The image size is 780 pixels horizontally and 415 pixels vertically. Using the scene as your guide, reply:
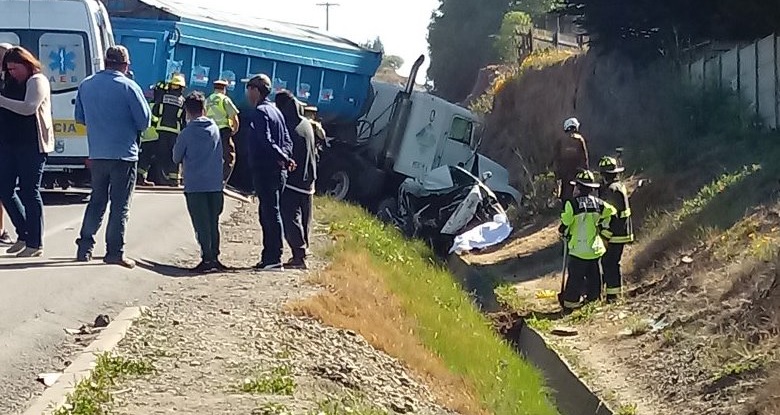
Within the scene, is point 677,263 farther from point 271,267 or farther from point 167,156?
point 167,156

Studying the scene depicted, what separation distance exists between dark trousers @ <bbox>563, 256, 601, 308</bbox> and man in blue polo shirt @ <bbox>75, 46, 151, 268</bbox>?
5101 mm

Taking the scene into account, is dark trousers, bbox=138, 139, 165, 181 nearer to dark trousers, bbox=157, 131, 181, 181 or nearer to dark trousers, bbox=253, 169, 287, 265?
dark trousers, bbox=157, 131, 181, 181

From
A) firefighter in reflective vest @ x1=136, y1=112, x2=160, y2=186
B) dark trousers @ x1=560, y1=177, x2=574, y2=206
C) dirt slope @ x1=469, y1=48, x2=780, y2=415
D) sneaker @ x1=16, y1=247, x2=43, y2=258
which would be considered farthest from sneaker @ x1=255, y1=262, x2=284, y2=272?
firefighter in reflective vest @ x1=136, y1=112, x2=160, y2=186

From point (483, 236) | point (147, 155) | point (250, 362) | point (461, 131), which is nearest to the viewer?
point (250, 362)

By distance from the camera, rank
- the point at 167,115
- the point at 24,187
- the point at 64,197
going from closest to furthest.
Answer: the point at 24,187, the point at 64,197, the point at 167,115

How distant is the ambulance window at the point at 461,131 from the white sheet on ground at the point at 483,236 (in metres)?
4.12

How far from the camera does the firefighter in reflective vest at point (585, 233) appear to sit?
13328 millimetres

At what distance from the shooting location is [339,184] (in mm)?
24078

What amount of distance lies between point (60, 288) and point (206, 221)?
6.16 feet

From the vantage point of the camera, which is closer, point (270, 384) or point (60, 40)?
point (270, 384)

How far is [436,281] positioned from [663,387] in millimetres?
4328

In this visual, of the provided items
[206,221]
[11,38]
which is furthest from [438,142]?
[206,221]

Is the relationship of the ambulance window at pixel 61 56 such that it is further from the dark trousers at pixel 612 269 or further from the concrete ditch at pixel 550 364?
the dark trousers at pixel 612 269

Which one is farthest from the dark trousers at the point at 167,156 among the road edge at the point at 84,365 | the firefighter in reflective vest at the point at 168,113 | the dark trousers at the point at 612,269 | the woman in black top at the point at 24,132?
the road edge at the point at 84,365
